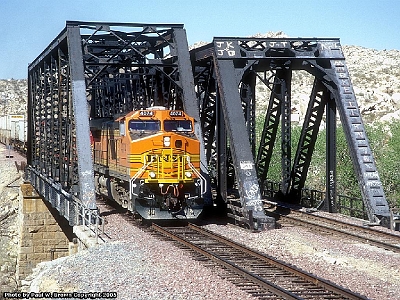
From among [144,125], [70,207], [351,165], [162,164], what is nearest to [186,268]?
[162,164]

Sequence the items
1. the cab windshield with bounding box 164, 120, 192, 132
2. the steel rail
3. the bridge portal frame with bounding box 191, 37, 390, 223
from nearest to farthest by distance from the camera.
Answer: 1. the steel rail
2. the bridge portal frame with bounding box 191, 37, 390, 223
3. the cab windshield with bounding box 164, 120, 192, 132

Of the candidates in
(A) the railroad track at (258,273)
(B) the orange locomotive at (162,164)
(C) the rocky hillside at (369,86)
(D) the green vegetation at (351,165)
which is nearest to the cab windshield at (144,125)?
(B) the orange locomotive at (162,164)

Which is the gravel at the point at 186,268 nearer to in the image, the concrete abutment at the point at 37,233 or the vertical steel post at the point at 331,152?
the vertical steel post at the point at 331,152

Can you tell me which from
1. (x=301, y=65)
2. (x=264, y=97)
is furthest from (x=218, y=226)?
(x=264, y=97)

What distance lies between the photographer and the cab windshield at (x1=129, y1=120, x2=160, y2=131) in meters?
21.5

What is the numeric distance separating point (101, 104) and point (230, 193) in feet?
38.4

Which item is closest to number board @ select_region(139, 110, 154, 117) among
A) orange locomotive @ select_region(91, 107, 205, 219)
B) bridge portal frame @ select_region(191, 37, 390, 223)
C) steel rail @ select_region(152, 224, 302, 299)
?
orange locomotive @ select_region(91, 107, 205, 219)

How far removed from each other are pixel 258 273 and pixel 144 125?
8.88m

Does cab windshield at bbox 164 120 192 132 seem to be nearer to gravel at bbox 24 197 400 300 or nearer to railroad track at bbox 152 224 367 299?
gravel at bbox 24 197 400 300

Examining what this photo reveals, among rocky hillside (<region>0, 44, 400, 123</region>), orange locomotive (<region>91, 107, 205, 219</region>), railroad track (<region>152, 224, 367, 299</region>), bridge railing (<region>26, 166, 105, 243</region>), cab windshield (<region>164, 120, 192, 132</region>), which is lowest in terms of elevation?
railroad track (<region>152, 224, 367, 299</region>)

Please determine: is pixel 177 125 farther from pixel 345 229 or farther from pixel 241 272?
pixel 241 272

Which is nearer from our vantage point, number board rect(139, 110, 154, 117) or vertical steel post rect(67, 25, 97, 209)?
vertical steel post rect(67, 25, 97, 209)

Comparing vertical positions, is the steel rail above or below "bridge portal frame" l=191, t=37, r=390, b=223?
below

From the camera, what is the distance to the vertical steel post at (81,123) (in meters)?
20.3
